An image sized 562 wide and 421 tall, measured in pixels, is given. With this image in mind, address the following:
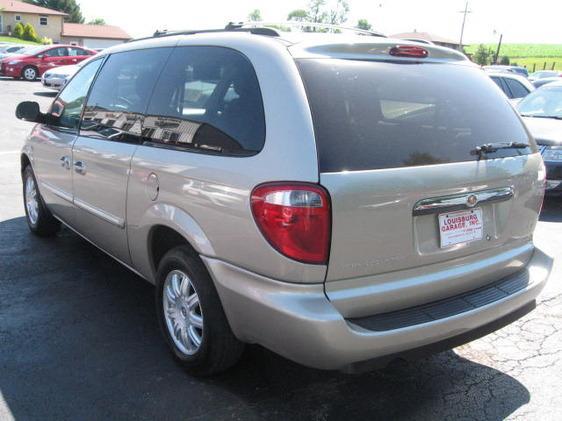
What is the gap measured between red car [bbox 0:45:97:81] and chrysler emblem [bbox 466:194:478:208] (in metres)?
27.0

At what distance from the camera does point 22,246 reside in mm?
5383

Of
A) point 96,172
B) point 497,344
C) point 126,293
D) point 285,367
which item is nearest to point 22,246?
point 126,293

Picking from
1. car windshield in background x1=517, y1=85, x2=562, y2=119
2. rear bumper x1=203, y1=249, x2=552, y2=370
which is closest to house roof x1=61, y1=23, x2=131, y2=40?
car windshield in background x1=517, y1=85, x2=562, y2=119

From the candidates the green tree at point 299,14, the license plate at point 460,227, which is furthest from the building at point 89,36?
the license plate at point 460,227

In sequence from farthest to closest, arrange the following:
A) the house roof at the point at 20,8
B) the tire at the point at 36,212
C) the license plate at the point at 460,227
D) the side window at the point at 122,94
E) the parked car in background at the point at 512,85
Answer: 1. the house roof at the point at 20,8
2. the parked car in background at the point at 512,85
3. the tire at the point at 36,212
4. the side window at the point at 122,94
5. the license plate at the point at 460,227

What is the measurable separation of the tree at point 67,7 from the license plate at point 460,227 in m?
89.4

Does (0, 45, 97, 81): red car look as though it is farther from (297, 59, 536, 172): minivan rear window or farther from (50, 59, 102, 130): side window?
(297, 59, 536, 172): minivan rear window

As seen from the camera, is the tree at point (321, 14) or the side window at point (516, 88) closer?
the side window at point (516, 88)

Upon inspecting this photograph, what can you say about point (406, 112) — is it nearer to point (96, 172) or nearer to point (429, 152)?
point (429, 152)

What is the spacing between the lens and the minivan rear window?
8.38 ft

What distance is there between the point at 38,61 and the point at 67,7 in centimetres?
6455

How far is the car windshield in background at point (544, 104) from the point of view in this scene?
8.42m

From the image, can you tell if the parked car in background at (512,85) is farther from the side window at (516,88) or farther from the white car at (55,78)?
the white car at (55,78)

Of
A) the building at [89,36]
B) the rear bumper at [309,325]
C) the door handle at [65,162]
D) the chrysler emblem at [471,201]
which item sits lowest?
the building at [89,36]
